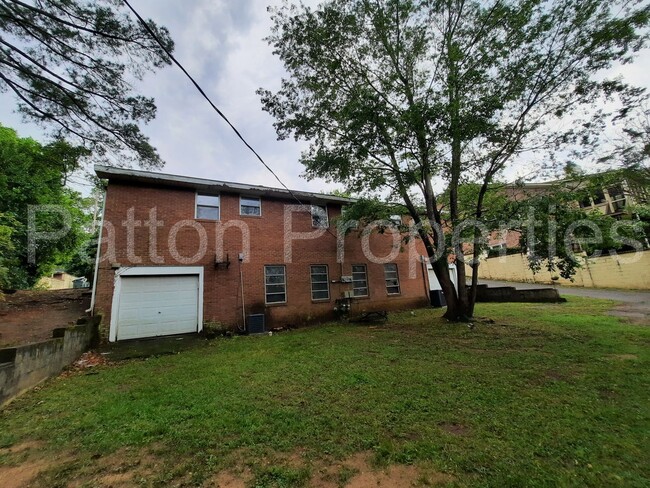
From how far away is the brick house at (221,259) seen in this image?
859cm

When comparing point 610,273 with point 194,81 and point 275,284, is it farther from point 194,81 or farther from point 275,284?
point 194,81

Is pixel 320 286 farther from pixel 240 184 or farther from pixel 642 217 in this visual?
pixel 642 217

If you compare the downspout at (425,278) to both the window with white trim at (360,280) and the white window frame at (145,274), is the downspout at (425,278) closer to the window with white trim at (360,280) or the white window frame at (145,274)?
the window with white trim at (360,280)

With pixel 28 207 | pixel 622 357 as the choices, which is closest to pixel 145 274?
pixel 622 357

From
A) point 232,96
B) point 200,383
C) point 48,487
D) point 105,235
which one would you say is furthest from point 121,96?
point 48,487

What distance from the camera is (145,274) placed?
872 centimetres

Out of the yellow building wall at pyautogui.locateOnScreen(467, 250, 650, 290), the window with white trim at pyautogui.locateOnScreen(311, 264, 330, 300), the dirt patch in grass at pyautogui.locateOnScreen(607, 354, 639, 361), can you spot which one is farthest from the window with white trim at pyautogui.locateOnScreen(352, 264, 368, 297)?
the yellow building wall at pyautogui.locateOnScreen(467, 250, 650, 290)

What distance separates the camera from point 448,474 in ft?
8.25

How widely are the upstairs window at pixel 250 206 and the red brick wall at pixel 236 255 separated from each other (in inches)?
6.9

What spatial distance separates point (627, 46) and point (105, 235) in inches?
613

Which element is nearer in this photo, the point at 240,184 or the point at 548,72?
the point at 548,72

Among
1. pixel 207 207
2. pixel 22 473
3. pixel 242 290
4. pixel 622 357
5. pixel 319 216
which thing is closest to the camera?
pixel 22 473

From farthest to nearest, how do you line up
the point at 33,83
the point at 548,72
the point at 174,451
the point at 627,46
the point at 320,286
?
the point at 320,286 < the point at 548,72 < the point at 627,46 < the point at 33,83 < the point at 174,451

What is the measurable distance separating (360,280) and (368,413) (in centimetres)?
926
